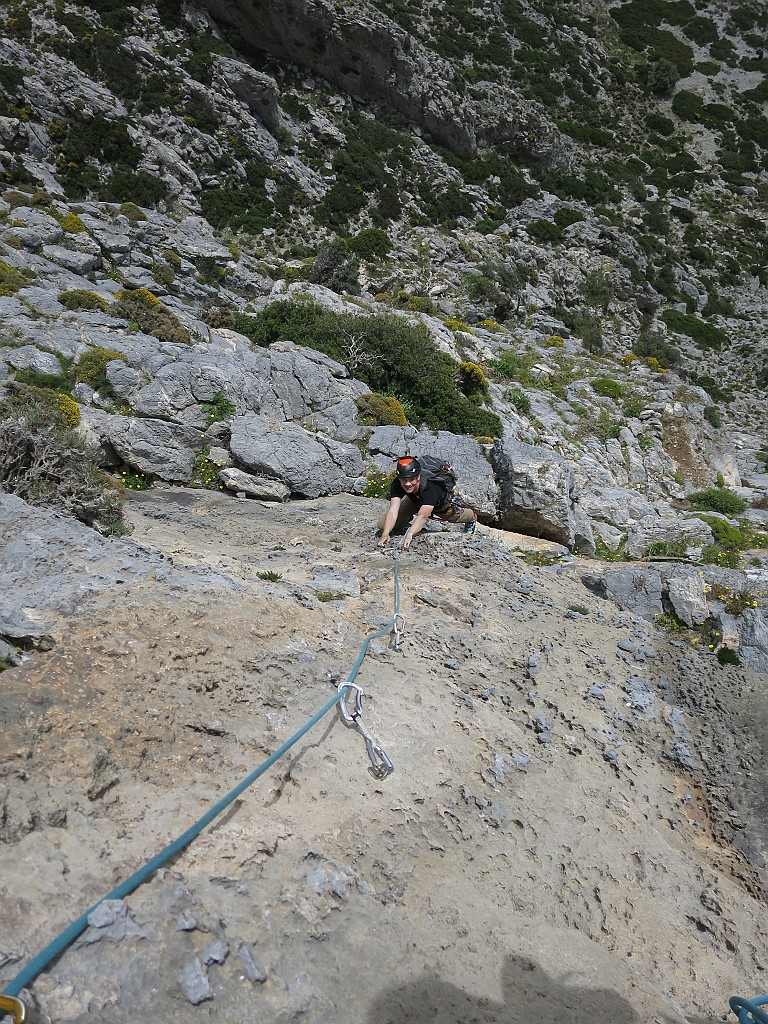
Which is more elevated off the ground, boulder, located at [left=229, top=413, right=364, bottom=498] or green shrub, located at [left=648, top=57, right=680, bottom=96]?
green shrub, located at [left=648, top=57, right=680, bottom=96]

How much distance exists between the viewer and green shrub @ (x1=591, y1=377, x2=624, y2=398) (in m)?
19.7

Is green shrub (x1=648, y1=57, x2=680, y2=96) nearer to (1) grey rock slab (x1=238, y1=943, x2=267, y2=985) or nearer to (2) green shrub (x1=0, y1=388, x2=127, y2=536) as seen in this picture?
(2) green shrub (x1=0, y1=388, x2=127, y2=536)

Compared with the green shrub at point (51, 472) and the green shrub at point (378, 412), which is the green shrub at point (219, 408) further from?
the green shrub at point (51, 472)

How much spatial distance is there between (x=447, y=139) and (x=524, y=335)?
2499 centimetres

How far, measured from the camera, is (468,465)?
11.1 meters

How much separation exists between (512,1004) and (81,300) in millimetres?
15932

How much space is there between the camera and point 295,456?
10.3m

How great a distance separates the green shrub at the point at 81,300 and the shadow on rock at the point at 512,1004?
1550 centimetres

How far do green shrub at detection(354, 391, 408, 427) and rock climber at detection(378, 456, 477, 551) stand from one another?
Result: 487 cm

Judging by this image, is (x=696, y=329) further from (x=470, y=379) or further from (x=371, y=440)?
(x=371, y=440)

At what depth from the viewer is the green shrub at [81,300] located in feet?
44.3

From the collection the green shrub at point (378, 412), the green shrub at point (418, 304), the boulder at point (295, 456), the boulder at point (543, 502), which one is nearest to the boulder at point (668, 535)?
the boulder at point (543, 502)

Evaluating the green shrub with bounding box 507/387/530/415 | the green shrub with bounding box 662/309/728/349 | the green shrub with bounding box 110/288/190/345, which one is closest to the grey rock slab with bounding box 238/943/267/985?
the green shrub with bounding box 110/288/190/345

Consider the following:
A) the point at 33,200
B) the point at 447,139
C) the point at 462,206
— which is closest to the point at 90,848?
→ the point at 33,200
